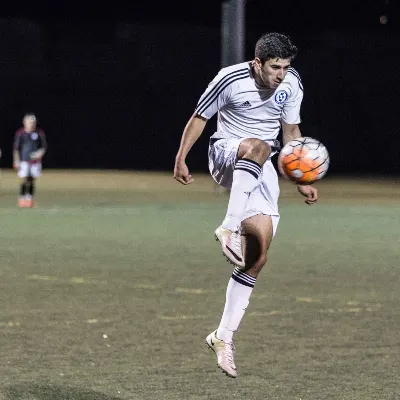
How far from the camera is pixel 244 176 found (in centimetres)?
712

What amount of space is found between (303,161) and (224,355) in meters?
1.39

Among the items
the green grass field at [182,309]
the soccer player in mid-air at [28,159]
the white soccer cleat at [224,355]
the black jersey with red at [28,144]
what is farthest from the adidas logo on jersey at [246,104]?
the black jersey with red at [28,144]

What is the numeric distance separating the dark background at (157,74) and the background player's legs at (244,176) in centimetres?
3848

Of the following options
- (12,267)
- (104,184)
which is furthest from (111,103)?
(12,267)

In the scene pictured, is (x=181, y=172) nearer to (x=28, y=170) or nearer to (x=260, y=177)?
(x=260, y=177)

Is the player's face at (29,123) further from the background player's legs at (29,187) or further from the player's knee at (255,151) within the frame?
the player's knee at (255,151)

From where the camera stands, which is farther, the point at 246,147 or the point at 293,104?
the point at 293,104

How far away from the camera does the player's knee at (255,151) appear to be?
7137 millimetres

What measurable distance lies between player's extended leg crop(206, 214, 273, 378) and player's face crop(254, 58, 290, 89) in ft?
3.35

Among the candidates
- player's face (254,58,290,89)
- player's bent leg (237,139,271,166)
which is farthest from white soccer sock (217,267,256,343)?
player's face (254,58,290,89)

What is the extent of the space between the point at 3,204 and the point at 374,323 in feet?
52.6

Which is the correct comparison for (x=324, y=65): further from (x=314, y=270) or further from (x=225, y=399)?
(x=225, y=399)

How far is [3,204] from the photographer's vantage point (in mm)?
25078

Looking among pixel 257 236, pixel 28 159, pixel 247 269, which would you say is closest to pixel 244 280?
pixel 247 269
